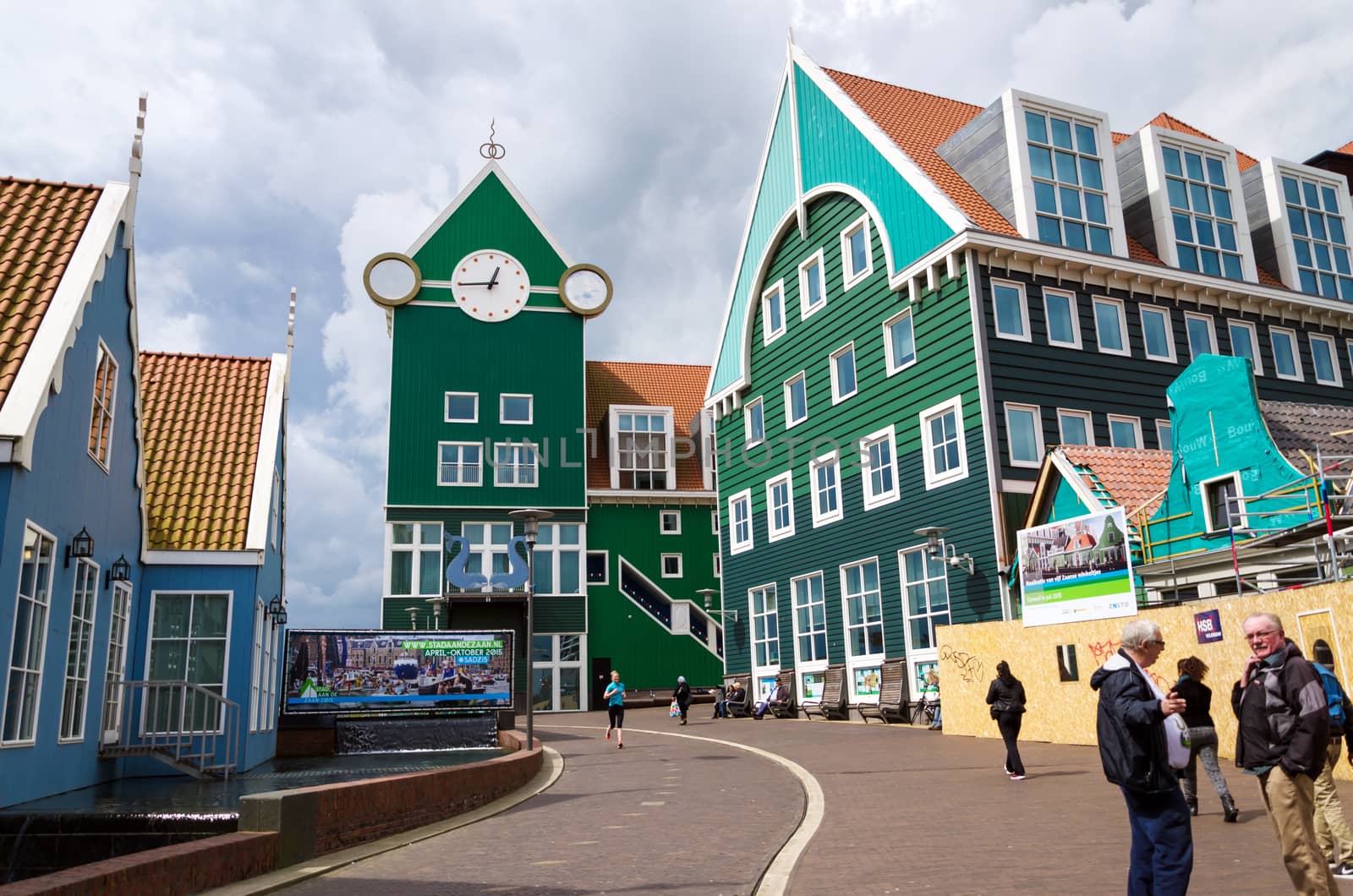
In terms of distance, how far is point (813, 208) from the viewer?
103ft

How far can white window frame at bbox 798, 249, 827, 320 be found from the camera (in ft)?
100

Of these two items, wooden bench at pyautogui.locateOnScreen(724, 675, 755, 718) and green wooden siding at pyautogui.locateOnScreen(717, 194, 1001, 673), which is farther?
wooden bench at pyautogui.locateOnScreen(724, 675, 755, 718)

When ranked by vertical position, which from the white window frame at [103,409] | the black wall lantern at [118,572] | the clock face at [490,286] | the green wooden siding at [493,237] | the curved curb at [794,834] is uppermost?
the green wooden siding at [493,237]

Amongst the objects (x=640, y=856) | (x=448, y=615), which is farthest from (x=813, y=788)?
(x=448, y=615)

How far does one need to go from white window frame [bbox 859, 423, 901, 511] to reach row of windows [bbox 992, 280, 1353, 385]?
4.08 meters

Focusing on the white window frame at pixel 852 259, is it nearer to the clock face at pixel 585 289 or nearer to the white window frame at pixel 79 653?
the clock face at pixel 585 289

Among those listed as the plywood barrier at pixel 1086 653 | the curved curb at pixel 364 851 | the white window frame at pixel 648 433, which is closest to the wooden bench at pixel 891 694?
the plywood barrier at pixel 1086 653

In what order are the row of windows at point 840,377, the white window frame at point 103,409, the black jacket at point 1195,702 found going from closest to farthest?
the black jacket at point 1195,702 < the white window frame at point 103,409 < the row of windows at point 840,377

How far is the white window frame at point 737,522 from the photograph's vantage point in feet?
113

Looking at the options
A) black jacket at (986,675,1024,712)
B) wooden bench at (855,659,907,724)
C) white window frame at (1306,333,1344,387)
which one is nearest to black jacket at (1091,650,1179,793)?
black jacket at (986,675,1024,712)

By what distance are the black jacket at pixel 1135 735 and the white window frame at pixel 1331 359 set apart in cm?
2722

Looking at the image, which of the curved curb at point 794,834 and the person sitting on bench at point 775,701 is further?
the person sitting on bench at point 775,701

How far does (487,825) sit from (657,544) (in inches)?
1322

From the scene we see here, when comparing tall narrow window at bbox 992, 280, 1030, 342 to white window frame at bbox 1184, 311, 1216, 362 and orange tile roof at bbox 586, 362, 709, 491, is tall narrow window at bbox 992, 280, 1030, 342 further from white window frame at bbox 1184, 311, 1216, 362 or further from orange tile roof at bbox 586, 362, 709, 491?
orange tile roof at bbox 586, 362, 709, 491
